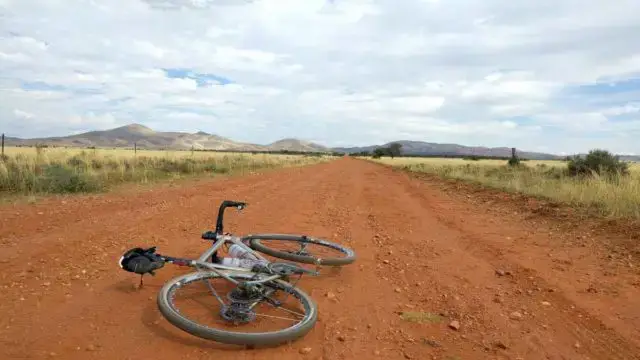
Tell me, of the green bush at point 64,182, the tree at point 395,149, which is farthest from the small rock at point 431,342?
the tree at point 395,149

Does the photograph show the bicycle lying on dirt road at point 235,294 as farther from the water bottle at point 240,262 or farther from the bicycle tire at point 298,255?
the bicycle tire at point 298,255

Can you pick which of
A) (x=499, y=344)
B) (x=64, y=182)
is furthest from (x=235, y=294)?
(x=64, y=182)

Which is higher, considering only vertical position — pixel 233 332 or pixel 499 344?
pixel 233 332

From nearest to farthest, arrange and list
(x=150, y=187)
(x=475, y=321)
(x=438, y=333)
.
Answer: (x=438, y=333) < (x=475, y=321) < (x=150, y=187)

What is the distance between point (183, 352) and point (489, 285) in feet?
11.5

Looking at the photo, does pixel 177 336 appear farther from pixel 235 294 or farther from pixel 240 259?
pixel 240 259

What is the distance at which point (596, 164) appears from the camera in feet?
62.3

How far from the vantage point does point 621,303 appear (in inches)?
187

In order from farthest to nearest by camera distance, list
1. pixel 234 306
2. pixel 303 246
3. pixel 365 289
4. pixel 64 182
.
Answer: pixel 64 182
pixel 303 246
pixel 365 289
pixel 234 306

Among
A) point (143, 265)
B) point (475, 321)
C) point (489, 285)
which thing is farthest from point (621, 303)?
point (143, 265)

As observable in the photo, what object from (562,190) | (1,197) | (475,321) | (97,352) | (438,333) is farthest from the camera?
(562,190)

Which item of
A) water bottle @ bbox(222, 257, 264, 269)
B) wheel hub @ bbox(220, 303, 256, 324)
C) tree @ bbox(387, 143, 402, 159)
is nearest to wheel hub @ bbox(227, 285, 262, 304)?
wheel hub @ bbox(220, 303, 256, 324)

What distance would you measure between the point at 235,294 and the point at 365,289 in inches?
60.0

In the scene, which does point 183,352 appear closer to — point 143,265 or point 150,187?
point 143,265
